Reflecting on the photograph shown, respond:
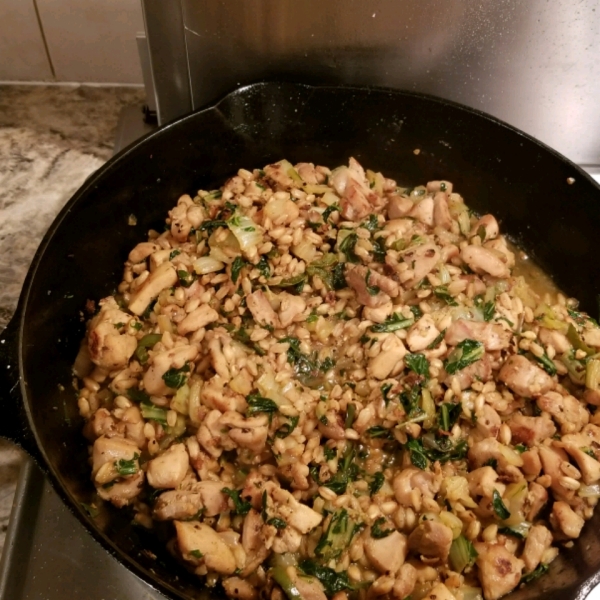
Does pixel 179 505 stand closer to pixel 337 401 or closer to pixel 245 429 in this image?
pixel 245 429

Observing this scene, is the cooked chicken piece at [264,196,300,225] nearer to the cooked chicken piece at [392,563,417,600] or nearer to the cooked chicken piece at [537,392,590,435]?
the cooked chicken piece at [537,392,590,435]

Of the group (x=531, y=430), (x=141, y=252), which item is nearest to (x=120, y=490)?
(x=141, y=252)

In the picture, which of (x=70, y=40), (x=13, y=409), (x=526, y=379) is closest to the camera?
(x=13, y=409)

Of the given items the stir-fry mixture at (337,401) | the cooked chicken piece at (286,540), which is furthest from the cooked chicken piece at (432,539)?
the cooked chicken piece at (286,540)

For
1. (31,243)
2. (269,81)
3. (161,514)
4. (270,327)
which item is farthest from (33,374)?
(269,81)

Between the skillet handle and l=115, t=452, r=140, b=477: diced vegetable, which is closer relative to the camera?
the skillet handle

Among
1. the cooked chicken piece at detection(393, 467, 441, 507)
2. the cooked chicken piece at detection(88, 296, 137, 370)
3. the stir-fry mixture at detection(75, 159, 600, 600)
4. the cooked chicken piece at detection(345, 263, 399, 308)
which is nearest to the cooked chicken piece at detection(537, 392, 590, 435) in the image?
the stir-fry mixture at detection(75, 159, 600, 600)
